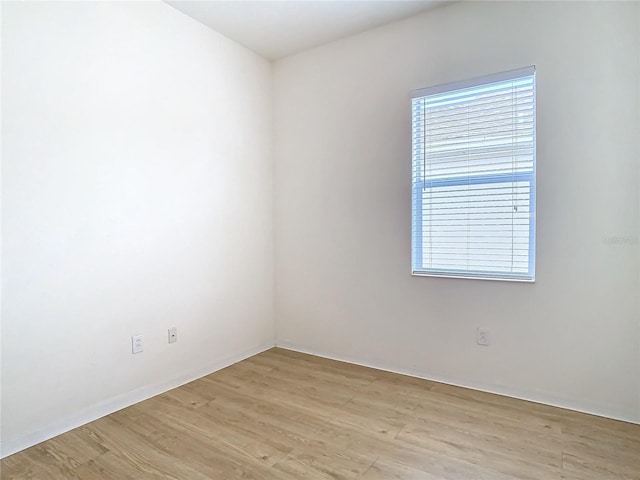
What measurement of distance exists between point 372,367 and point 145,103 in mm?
2654

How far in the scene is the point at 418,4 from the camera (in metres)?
2.68

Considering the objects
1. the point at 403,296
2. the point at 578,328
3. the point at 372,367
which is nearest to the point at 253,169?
the point at 403,296

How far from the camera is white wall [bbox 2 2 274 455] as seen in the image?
1.98 m

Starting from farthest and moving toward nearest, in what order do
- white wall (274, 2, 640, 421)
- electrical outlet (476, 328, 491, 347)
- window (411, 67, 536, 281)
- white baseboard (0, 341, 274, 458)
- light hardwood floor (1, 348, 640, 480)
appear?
electrical outlet (476, 328, 491, 347) → window (411, 67, 536, 281) → white wall (274, 2, 640, 421) → white baseboard (0, 341, 274, 458) → light hardwood floor (1, 348, 640, 480)

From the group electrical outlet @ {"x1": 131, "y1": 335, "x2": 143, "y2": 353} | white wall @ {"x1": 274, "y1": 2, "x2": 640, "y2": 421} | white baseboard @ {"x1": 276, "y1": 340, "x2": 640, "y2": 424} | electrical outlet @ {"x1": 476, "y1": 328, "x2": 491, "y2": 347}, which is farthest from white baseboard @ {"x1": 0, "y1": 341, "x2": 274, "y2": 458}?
electrical outlet @ {"x1": 476, "y1": 328, "x2": 491, "y2": 347}

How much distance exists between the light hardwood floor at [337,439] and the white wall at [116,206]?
32cm

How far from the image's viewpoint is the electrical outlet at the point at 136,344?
8.23ft

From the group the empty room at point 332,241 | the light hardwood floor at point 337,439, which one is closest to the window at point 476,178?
the empty room at point 332,241

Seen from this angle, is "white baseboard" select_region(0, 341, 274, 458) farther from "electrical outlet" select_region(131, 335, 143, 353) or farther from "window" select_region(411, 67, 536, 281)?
"window" select_region(411, 67, 536, 281)

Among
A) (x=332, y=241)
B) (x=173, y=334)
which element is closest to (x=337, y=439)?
(x=173, y=334)

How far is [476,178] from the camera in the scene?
8.72 feet

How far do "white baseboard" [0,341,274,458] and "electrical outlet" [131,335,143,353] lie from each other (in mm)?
264

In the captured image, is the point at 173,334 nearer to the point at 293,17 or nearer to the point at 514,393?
the point at 514,393

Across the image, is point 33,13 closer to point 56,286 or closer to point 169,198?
point 169,198
